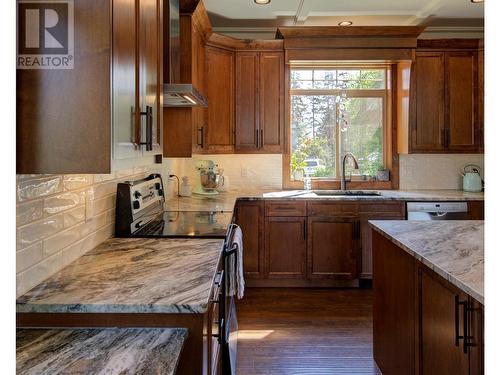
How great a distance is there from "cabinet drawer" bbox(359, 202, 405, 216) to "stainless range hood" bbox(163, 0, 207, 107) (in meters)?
2.05

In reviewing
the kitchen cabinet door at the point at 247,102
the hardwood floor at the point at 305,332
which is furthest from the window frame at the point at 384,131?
the hardwood floor at the point at 305,332

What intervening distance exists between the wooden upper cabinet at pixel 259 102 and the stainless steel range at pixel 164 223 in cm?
175

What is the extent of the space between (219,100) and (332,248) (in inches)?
76.6

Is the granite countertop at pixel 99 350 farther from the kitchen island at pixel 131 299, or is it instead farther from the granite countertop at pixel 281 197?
the granite countertop at pixel 281 197

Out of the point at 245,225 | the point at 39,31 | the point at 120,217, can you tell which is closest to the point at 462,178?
the point at 245,225

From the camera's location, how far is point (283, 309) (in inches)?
138

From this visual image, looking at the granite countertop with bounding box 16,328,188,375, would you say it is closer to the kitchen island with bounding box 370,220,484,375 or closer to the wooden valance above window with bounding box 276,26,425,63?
the kitchen island with bounding box 370,220,484,375

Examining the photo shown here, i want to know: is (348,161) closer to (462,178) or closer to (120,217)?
(462,178)

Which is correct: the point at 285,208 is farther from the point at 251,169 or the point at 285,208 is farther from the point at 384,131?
the point at 384,131

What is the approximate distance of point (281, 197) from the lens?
3.99 m

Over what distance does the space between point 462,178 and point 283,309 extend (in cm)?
268

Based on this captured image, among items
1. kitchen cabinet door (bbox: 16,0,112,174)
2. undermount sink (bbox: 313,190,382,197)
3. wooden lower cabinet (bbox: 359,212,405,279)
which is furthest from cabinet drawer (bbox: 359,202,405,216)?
kitchen cabinet door (bbox: 16,0,112,174)

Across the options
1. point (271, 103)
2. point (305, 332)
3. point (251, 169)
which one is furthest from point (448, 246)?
point (251, 169)

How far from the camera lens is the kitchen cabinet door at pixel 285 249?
13.2 feet
